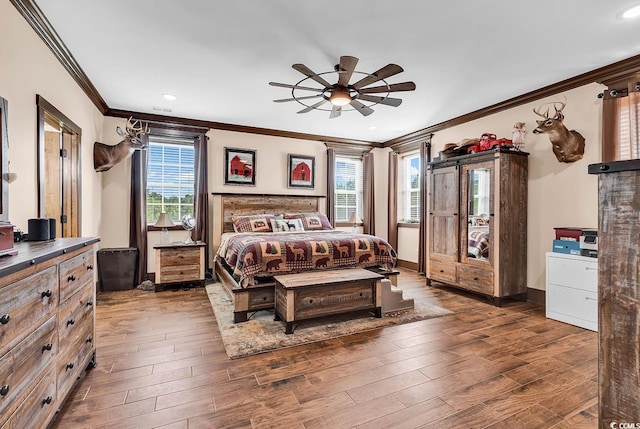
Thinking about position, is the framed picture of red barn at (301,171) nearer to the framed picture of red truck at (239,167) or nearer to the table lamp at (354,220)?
the framed picture of red truck at (239,167)

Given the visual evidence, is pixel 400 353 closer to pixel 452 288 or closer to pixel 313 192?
pixel 452 288

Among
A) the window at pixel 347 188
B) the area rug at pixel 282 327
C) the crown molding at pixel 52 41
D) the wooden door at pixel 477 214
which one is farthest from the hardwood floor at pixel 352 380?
the window at pixel 347 188

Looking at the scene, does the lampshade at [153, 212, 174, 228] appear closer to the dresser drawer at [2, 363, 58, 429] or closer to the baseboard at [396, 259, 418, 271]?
the dresser drawer at [2, 363, 58, 429]

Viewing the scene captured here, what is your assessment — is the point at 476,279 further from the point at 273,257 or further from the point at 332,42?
the point at 332,42

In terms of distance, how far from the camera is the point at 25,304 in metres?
1.31

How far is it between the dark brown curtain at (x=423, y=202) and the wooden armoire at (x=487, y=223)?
0.96m

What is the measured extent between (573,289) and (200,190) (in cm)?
508

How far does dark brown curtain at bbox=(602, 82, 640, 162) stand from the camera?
3.00m

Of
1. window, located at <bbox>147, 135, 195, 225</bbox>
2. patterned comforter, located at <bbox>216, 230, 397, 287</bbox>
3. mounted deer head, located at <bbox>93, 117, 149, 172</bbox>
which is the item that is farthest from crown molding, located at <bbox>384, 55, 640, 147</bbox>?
mounted deer head, located at <bbox>93, 117, 149, 172</bbox>

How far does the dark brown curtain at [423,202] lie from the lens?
548cm

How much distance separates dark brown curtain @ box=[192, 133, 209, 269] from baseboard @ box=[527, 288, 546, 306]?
470 cm

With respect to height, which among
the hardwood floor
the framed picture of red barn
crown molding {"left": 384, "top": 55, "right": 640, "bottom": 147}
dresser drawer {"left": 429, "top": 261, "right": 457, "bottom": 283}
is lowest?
the hardwood floor

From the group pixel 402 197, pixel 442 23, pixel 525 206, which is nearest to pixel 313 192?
pixel 402 197

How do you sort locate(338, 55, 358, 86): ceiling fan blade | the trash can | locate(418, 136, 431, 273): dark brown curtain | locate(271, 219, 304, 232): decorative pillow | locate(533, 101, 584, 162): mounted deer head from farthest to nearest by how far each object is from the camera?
locate(418, 136, 431, 273): dark brown curtain < locate(271, 219, 304, 232): decorative pillow < the trash can < locate(533, 101, 584, 162): mounted deer head < locate(338, 55, 358, 86): ceiling fan blade
